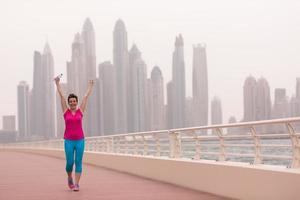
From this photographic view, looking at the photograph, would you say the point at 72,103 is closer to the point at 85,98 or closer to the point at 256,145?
the point at 85,98

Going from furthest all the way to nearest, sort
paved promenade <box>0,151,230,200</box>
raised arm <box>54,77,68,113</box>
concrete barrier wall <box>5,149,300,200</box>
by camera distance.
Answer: raised arm <box>54,77,68,113</box>, paved promenade <box>0,151,230,200</box>, concrete barrier wall <box>5,149,300,200</box>

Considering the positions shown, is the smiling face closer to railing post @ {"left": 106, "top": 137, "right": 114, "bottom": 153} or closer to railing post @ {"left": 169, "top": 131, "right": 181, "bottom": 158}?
railing post @ {"left": 169, "top": 131, "right": 181, "bottom": 158}

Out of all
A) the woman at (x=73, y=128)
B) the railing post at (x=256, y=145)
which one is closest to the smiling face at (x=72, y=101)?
the woman at (x=73, y=128)

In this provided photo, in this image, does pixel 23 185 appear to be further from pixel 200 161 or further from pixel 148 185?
pixel 200 161

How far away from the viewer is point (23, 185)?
14.3m

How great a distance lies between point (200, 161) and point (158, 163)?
309cm

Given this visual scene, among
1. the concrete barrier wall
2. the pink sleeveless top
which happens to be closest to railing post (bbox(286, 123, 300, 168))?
the concrete barrier wall

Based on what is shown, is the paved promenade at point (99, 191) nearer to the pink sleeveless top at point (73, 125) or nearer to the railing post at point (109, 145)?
the pink sleeveless top at point (73, 125)

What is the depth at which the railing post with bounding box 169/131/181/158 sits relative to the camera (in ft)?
50.1

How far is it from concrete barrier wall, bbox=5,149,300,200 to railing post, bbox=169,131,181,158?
0.85 ft

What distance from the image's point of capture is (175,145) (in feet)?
50.4

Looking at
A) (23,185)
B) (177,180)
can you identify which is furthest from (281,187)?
(23,185)

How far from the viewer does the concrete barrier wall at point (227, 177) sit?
888 cm

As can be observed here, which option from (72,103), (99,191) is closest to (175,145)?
(99,191)
